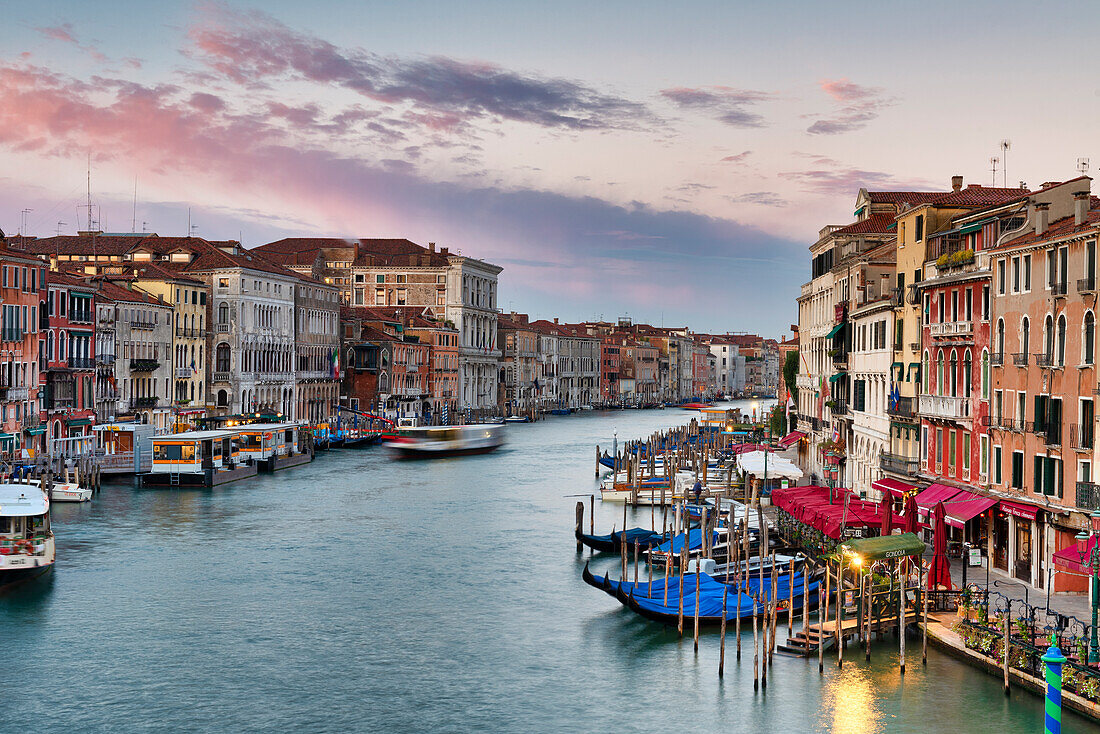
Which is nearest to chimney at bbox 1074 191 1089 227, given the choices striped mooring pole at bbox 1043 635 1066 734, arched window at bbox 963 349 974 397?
arched window at bbox 963 349 974 397

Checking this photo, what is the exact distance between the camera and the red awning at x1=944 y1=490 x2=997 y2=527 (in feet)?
69.1

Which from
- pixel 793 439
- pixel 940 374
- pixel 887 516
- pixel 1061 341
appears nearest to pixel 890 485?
pixel 940 374

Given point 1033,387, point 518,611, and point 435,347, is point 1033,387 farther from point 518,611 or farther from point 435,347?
point 435,347

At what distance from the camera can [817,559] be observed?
23922mm

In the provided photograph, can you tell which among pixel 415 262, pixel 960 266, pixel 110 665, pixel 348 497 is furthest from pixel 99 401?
pixel 415 262

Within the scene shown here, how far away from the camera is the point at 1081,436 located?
1889cm

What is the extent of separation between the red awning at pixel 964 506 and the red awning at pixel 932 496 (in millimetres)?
223

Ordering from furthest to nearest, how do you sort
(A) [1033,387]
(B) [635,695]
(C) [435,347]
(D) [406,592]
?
(C) [435,347]
(D) [406,592]
(A) [1033,387]
(B) [635,695]

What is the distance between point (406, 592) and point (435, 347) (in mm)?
59750

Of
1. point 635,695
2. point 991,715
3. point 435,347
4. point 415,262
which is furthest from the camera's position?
point 415,262

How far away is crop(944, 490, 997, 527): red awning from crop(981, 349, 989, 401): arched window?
1.80 m

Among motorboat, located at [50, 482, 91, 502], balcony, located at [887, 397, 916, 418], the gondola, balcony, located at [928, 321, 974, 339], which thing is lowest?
the gondola

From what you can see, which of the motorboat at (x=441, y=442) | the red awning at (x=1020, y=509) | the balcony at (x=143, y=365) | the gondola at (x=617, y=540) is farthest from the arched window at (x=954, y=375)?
the motorboat at (x=441, y=442)

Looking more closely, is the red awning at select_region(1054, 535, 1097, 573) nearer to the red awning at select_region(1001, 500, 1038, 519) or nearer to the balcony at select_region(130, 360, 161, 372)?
the red awning at select_region(1001, 500, 1038, 519)
